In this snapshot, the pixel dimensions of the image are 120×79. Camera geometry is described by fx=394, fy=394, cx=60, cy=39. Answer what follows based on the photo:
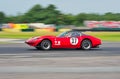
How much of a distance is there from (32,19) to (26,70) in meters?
104

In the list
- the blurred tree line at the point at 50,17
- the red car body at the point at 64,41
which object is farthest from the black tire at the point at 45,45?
the blurred tree line at the point at 50,17

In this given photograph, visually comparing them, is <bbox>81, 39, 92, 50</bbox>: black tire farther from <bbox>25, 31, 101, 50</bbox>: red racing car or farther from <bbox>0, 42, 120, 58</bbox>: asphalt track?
<bbox>0, 42, 120, 58</bbox>: asphalt track

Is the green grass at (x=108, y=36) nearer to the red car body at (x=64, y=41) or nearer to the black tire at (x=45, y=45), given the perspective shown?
the red car body at (x=64, y=41)

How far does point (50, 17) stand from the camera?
372 ft

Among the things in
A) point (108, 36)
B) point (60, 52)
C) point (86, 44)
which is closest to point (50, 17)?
point (108, 36)

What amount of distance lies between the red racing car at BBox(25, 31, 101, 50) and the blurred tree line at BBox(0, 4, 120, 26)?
91177mm

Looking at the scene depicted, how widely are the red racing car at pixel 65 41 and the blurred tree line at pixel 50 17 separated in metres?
91.2

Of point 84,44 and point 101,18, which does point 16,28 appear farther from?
point 101,18

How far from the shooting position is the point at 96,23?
249 feet

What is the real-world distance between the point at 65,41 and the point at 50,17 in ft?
306

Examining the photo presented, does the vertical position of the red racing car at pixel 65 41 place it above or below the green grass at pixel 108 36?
below

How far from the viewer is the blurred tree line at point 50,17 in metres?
114

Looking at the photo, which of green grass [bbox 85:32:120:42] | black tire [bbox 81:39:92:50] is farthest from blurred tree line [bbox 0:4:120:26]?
black tire [bbox 81:39:92:50]

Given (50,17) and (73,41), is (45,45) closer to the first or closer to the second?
(73,41)
